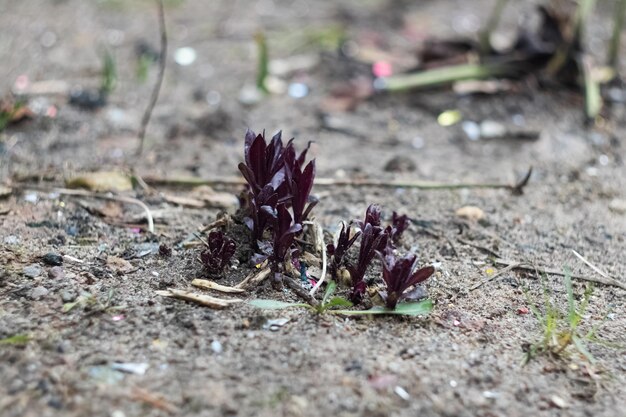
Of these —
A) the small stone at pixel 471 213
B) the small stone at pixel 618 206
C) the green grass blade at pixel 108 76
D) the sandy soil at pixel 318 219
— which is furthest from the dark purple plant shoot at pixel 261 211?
the green grass blade at pixel 108 76

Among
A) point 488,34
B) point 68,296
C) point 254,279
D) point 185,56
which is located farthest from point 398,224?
point 185,56

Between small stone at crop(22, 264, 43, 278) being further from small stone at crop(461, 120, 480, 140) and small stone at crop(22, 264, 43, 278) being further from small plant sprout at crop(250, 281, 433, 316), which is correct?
small stone at crop(461, 120, 480, 140)

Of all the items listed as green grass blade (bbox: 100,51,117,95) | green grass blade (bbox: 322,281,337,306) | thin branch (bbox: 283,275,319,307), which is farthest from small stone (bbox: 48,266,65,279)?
green grass blade (bbox: 100,51,117,95)

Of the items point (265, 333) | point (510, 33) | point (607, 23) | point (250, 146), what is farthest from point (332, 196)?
point (607, 23)

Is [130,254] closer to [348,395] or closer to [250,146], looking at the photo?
[250,146]

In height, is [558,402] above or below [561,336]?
below

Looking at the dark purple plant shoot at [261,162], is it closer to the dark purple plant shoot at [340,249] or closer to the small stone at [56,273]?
the dark purple plant shoot at [340,249]

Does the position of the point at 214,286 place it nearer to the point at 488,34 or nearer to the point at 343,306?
the point at 343,306
